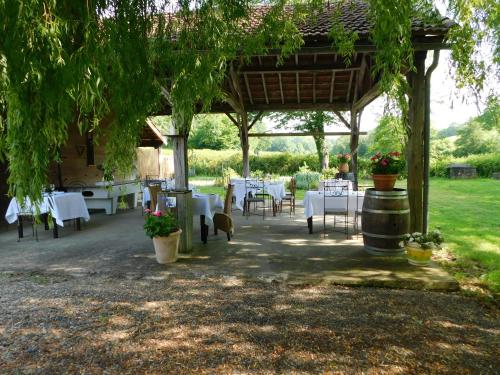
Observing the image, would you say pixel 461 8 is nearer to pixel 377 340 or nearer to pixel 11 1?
pixel 377 340

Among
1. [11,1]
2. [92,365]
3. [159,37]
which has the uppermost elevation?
[159,37]

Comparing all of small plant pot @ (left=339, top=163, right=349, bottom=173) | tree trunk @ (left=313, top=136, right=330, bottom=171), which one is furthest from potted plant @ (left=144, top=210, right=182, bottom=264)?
tree trunk @ (left=313, top=136, right=330, bottom=171)

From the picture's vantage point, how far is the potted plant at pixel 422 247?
13.2 ft

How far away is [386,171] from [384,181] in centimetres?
13

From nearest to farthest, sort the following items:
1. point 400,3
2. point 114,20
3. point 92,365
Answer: point 114,20 < point 400,3 < point 92,365

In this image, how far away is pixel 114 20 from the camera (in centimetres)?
147

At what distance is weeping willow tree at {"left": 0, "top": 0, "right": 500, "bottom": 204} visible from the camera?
49.0 inches

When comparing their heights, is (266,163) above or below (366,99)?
below

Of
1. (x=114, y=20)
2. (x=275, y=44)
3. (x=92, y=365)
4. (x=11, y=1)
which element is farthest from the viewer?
(x=275, y=44)

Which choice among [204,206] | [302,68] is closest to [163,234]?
[204,206]

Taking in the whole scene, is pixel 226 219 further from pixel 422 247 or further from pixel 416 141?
pixel 416 141

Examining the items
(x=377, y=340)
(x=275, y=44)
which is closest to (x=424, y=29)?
(x=275, y=44)

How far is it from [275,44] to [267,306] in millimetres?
2459

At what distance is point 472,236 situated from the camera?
19.0 ft
